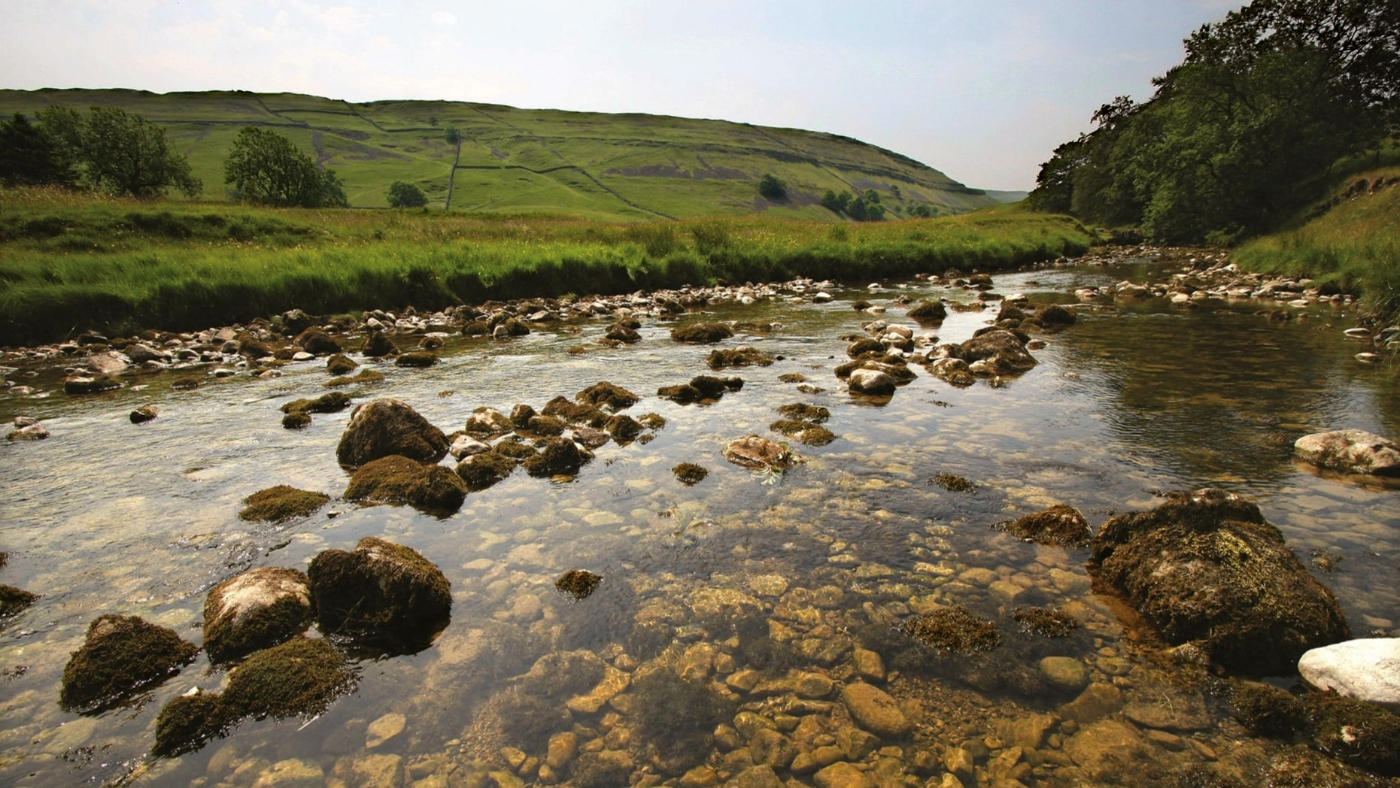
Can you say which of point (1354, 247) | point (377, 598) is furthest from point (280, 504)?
point (1354, 247)

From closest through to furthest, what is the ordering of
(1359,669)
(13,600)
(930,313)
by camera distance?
(1359,669) → (13,600) → (930,313)

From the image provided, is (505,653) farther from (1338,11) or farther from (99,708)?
Answer: (1338,11)

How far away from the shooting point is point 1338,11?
148 feet

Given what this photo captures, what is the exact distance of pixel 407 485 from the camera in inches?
311

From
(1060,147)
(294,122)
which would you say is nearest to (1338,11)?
(1060,147)

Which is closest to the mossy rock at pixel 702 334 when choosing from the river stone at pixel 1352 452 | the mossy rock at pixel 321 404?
the mossy rock at pixel 321 404

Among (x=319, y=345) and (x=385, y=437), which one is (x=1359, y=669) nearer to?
(x=385, y=437)

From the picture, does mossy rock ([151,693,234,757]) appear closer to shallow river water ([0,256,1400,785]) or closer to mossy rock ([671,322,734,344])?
shallow river water ([0,256,1400,785])

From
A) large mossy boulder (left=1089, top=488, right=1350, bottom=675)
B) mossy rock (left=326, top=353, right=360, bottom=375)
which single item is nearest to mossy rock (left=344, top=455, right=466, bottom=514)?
large mossy boulder (left=1089, top=488, right=1350, bottom=675)

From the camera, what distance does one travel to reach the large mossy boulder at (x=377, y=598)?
5.14 metres

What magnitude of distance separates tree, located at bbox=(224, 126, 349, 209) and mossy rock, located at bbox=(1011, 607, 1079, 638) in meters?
79.4

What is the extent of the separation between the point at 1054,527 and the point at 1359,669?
2556 mm

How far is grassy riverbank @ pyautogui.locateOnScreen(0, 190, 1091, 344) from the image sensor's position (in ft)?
66.6

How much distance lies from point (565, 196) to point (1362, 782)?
130269mm
